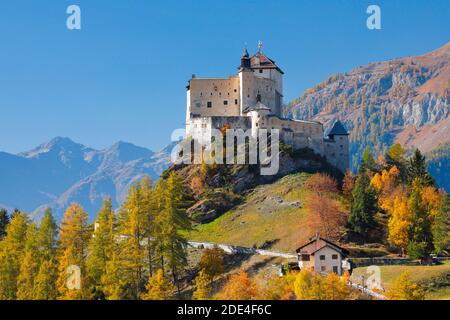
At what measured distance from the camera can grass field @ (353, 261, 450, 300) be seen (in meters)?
71.7

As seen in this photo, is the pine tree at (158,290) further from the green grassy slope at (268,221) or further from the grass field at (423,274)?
the green grassy slope at (268,221)

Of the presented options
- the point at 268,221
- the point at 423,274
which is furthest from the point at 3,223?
the point at 423,274

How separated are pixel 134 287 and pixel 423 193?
4762 centimetres

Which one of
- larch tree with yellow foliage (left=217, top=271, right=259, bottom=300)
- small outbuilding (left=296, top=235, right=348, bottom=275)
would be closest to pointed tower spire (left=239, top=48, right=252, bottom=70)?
small outbuilding (left=296, top=235, right=348, bottom=275)

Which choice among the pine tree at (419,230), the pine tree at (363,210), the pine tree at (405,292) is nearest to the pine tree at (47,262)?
the pine tree at (405,292)

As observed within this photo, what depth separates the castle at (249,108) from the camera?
429ft

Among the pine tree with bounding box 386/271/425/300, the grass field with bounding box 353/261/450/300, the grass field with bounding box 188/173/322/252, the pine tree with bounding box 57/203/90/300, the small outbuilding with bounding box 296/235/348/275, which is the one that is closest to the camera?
the pine tree with bounding box 386/271/425/300

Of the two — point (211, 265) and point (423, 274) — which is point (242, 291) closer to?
point (211, 265)

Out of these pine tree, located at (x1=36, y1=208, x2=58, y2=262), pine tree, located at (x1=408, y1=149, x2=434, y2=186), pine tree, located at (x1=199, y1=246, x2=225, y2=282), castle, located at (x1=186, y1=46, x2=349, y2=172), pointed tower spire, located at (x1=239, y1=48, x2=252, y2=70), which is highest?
pointed tower spire, located at (x1=239, y1=48, x2=252, y2=70)

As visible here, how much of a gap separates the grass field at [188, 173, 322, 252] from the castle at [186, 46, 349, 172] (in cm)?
1138

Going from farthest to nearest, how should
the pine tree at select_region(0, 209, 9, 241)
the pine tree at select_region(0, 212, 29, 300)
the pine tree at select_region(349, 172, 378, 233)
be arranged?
1. the pine tree at select_region(0, 209, 9, 241)
2. the pine tree at select_region(349, 172, 378, 233)
3. the pine tree at select_region(0, 212, 29, 300)

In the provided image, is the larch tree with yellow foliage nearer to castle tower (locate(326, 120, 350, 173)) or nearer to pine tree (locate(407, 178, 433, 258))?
pine tree (locate(407, 178, 433, 258))
